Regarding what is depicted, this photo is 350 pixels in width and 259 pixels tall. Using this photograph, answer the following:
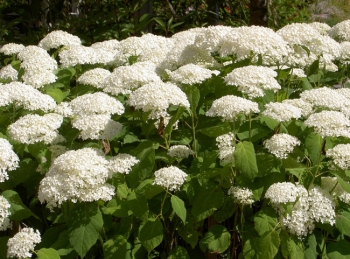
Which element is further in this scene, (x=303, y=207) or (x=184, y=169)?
(x=184, y=169)

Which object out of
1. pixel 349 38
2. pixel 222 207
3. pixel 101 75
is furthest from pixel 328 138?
pixel 349 38

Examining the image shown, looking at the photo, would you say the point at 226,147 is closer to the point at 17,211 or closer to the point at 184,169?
the point at 184,169

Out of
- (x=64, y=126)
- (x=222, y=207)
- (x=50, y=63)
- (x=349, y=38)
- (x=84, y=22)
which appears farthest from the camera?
(x=84, y=22)

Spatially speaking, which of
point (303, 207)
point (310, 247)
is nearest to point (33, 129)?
point (303, 207)

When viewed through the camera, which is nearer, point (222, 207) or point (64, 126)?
point (222, 207)

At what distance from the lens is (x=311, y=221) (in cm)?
242

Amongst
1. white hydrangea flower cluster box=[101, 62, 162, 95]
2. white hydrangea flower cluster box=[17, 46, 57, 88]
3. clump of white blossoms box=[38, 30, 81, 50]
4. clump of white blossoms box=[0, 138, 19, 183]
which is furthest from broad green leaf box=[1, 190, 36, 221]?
clump of white blossoms box=[38, 30, 81, 50]

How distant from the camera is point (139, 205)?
239 cm

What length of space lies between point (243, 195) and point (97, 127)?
0.72 m

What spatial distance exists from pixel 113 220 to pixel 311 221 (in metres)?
0.96

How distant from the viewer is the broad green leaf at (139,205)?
2.39m

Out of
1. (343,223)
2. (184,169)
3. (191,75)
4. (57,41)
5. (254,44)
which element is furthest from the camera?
(57,41)

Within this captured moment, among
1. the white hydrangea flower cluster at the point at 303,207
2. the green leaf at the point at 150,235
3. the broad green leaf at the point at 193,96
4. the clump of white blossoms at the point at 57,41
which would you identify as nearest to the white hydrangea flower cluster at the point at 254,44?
the broad green leaf at the point at 193,96

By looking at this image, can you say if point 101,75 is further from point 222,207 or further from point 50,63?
point 222,207
